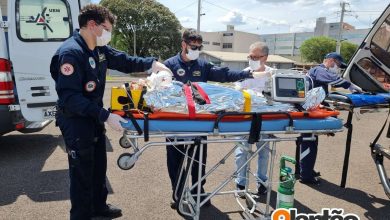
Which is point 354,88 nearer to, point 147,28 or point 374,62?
point 374,62

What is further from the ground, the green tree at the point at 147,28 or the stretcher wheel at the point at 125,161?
the green tree at the point at 147,28

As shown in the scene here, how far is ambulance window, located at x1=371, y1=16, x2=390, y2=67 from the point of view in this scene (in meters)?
4.18

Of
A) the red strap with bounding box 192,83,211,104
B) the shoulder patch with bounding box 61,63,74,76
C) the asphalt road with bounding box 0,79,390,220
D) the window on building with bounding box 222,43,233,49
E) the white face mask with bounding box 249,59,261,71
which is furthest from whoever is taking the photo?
the window on building with bounding box 222,43,233,49

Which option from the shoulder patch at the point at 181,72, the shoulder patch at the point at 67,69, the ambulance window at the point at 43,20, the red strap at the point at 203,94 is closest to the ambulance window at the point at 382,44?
the shoulder patch at the point at 181,72

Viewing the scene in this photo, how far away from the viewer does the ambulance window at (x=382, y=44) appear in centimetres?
418

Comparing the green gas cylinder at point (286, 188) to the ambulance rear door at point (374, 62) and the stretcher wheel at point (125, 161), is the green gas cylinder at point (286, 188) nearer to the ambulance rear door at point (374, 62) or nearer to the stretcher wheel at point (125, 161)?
the stretcher wheel at point (125, 161)

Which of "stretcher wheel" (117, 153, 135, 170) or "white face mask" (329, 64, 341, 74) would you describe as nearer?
"stretcher wheel" (117, 153, 135, 170)

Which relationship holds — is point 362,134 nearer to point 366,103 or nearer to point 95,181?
point 366,103

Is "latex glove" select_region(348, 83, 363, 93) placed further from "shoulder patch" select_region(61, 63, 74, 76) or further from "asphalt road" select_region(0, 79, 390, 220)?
"shoulder patch" select_region(61, 63, 74, 76)

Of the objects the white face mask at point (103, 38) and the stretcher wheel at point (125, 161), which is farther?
the white face mask at point (103, 38)

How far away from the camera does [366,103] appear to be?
3717mm

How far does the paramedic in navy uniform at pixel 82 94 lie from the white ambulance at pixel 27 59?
220cm

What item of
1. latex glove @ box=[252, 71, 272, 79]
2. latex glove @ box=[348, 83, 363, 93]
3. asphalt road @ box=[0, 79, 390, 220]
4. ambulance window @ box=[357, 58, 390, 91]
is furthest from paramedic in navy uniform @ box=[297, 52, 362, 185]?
latex glove @ box=[252, 71, 272, 79]

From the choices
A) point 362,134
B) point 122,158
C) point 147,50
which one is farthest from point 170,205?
point 147,50
